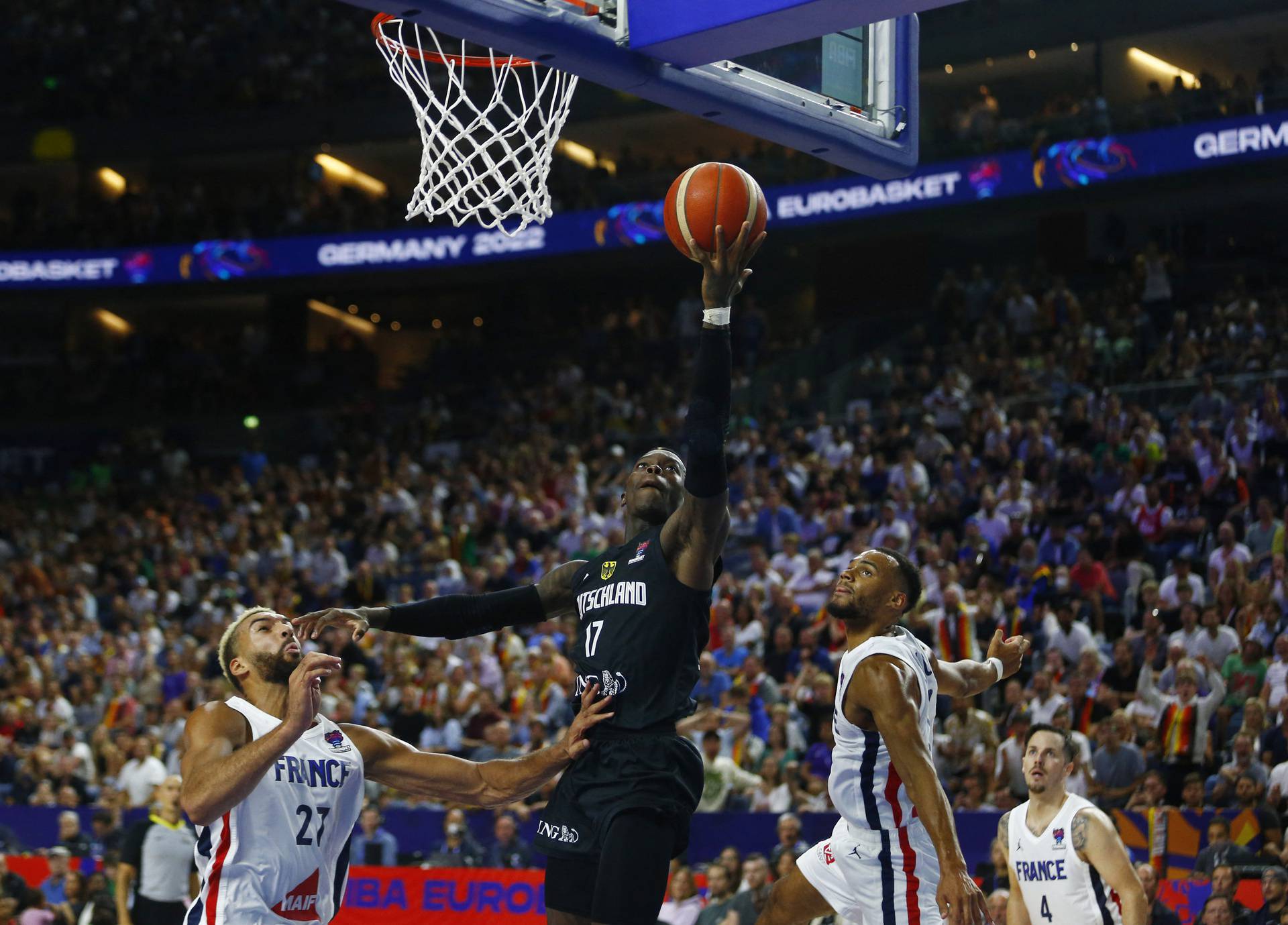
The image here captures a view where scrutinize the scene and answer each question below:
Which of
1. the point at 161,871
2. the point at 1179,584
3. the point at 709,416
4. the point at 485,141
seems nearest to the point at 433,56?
the point at 485,141

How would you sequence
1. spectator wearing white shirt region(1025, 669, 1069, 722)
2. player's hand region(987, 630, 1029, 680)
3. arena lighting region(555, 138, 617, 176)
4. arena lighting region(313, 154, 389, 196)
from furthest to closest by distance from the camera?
arena lighting region(313, 154, 389, 196)
arena lighting region(555, 138, 617, 176)
spectator wearing white shirt region(1025, 669, 1069, 722)
player's hand region(987, 630, 1029, 680)

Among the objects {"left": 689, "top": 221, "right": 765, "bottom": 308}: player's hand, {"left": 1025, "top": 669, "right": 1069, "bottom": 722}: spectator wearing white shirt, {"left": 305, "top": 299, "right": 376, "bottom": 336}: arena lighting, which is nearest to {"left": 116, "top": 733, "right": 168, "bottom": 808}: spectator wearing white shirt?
{"left": 1025, "top": 669, "right": 1069, "bottom": 722}: spectator wearing white shirt

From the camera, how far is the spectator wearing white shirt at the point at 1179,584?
38.2 ft

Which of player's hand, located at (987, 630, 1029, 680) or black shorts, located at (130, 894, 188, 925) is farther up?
player's hand, located at (987, 630, 1029, 680)

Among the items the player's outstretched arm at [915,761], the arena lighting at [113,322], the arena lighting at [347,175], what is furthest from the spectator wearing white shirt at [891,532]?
the arena lighting at [113,322]

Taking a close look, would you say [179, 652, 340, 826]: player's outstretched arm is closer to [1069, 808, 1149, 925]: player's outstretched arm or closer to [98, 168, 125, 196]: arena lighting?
[1069, 808, 1149, 925]: player's outstretched arm

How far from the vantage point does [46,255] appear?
24953 mm

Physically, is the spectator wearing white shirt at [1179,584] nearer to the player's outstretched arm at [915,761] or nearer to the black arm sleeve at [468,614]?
the player's outstretched arm at [915,761]

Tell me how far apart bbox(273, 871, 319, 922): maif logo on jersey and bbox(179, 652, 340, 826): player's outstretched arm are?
337mm

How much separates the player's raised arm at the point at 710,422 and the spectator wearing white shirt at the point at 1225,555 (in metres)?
8.34

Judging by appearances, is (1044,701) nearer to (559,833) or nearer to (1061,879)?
(1061,879)

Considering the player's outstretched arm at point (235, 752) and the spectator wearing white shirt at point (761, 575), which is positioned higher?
the spectator wearing white shirt at point (761, 575)

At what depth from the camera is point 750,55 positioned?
5516 mm

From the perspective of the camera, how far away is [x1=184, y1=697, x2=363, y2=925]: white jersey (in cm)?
451
